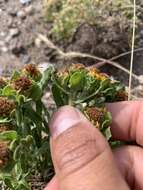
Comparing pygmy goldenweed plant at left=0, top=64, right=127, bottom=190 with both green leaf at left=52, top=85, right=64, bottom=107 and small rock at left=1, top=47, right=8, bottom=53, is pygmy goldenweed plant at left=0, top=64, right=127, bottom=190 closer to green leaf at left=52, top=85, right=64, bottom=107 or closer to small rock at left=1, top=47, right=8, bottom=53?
green leaf at left=52, top=85, right=64, bottom=107

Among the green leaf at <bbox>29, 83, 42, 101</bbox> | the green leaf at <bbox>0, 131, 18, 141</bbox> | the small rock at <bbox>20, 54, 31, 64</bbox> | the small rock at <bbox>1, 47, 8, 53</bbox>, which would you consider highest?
the green leaf at <bbox>29, 83, 42, 101</bbox>

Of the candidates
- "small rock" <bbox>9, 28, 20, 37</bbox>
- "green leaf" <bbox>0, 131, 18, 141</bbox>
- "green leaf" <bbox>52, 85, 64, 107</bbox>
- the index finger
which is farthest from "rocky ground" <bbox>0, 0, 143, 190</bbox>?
"green leaf" <bbox>0, 131, 18, 141</bbox>

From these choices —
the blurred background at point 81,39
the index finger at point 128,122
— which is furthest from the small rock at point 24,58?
the index finger at point 128,122

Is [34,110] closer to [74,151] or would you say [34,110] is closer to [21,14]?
[74,151]

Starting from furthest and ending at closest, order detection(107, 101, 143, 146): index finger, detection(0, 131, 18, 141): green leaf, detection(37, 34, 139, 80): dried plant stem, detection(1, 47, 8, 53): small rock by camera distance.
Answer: detection(1, 47, 8, 53): small rock, detection(37, 34, 139, 80): dried plant stem, detection(107, 101, 143, 146): index finger, detection(0, 131, 18, 141): green leaf

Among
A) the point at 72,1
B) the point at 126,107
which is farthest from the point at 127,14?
the point at 126,107
